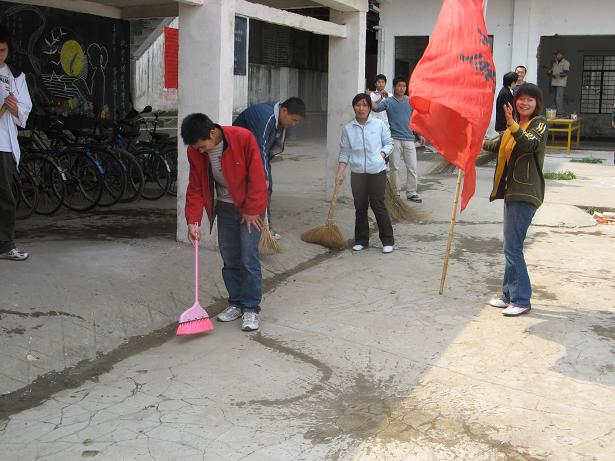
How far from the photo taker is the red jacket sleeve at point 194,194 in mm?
4969

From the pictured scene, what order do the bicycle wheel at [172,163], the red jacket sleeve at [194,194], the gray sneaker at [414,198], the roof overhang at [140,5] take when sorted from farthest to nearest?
1. the gray sneaker at [414,198]
2. the bicycle wheel at [172,163]
3. the roof overhang at [140,5]
4. the red jacket sleeve at [194,194]

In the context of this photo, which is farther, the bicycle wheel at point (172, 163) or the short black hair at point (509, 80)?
the short black hair at point (509, 80)

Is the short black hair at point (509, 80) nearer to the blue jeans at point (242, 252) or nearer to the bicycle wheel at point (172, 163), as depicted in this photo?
the bicycle wheel at point (172, 163)

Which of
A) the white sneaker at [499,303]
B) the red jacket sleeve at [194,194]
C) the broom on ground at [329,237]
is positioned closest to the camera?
the red jacket sleeve at [194,194]

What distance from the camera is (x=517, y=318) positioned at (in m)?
5.43

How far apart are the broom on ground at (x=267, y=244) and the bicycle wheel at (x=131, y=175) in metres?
2.44

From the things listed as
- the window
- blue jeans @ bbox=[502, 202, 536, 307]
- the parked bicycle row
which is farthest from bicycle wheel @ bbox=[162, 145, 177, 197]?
the window

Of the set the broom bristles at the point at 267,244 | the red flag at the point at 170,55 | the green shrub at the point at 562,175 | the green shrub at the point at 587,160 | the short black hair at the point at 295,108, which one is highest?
the red flag at the point at 170,55

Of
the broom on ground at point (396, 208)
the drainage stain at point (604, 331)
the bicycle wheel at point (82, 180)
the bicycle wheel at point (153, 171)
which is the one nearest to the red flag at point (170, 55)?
the bicycle wheel at point (153, 171)

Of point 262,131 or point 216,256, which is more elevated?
point 262,131

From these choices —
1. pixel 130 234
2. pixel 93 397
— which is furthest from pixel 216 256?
pixel 93 397

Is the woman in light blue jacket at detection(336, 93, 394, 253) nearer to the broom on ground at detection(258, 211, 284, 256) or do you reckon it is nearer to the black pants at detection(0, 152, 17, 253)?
the broom on ground at detection(258, 211, 284, 256)

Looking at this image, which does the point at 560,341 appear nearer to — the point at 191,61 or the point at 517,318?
the point at 517,318

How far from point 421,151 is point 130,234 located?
11.5 m
